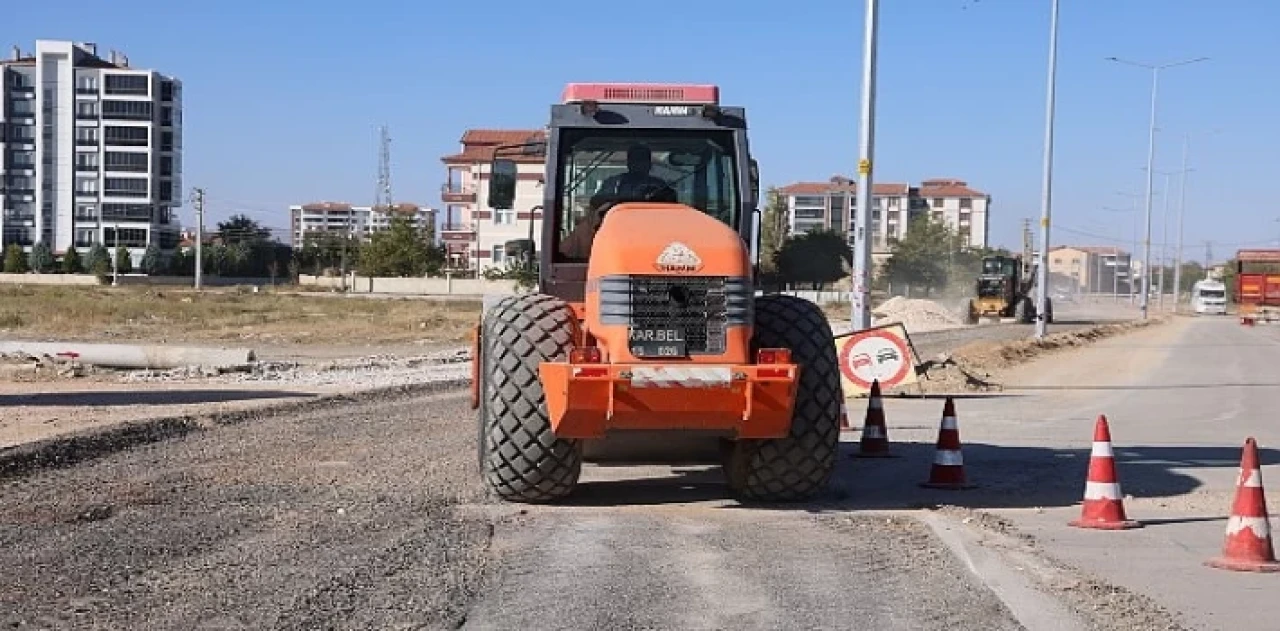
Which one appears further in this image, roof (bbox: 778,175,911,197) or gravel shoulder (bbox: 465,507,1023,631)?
roof (bbox: 778,175,911,197)

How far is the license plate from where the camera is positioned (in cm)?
1001

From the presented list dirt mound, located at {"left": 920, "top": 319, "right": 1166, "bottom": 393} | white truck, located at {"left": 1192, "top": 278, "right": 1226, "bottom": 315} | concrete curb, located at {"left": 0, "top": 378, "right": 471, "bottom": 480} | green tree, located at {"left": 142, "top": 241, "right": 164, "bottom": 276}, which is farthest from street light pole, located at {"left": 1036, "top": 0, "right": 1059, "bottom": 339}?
green tree, located at {"left": 142, "top": 241, "right": 164, "bottom": 276}

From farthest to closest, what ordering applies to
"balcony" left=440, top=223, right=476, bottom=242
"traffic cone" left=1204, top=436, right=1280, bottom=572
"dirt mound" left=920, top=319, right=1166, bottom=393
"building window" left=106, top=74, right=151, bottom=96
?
"balcony" left=440, top=223, right=476, bottom=242 → "building window" left=106, top=74, right=151, bottom=96 → "dirt mound" left=920, top=319, right=1166, bottom=393 → "traffic cone" left=1204, top=436, right=1280, bottom=572

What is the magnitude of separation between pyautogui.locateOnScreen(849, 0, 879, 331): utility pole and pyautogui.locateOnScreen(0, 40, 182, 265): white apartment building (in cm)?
11986

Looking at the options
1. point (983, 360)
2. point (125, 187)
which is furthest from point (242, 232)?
point (983, 360)

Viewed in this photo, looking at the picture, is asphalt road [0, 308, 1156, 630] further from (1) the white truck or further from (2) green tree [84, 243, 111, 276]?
(2) green tree [84, 243, 111, 276]

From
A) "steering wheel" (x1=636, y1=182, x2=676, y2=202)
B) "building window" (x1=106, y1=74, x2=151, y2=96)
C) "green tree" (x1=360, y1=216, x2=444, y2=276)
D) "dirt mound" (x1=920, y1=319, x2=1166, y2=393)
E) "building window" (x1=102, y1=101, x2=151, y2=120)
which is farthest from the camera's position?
"building window" (x1=102, y1=101, x2=151, y2=120)

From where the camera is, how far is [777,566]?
28.2ft

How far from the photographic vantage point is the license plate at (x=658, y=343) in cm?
1001

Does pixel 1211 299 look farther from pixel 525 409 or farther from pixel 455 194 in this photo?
pixel 525 409

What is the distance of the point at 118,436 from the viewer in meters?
15.0

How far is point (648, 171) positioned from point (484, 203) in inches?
120

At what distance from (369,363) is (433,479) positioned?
19377 millimetres

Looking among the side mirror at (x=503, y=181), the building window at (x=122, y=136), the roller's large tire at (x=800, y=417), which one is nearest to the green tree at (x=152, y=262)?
the building window at (x=122, y=136)
